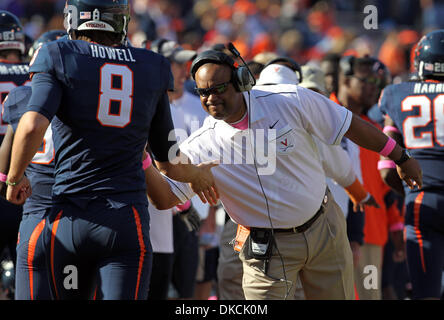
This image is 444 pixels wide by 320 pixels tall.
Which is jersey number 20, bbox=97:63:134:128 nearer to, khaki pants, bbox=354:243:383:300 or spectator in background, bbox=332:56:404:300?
khaki pants, bbox=354:243:383:300

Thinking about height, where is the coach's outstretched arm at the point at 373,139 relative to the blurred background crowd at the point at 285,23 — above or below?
below

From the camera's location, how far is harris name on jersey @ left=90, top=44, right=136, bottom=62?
3502mm

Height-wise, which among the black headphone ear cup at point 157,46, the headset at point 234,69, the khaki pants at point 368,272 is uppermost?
the black headphone ear cup at point 157,46

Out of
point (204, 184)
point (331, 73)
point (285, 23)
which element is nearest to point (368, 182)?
point (331, 73)

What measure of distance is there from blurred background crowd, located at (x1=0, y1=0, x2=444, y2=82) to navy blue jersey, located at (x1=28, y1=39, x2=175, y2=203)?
9.62 metres

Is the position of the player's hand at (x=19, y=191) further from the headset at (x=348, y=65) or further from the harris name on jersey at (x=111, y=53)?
the headset at (x=348, y=65)

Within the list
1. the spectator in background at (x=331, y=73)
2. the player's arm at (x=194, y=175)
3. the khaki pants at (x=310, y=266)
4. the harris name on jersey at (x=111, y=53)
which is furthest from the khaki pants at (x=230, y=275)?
the spectator in background at (x=331, y=73)

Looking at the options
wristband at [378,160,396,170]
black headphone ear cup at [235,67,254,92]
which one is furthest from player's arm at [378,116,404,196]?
black headphone ear cup at [235,67,254,92]

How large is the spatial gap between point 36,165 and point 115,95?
3.66 ft

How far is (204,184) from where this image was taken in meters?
3.84

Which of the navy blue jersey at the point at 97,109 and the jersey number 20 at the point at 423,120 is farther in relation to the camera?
the jersey number 20 at the point at 423,120

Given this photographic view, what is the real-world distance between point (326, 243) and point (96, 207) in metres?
1.49

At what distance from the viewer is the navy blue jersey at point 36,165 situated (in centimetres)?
417

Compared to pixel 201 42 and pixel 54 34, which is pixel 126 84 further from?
pixel 201 42
